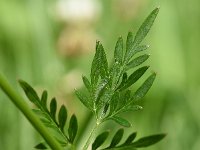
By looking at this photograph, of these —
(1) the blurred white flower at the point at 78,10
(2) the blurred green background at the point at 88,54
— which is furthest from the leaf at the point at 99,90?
(1) the blurred white flower at the point at 78,10

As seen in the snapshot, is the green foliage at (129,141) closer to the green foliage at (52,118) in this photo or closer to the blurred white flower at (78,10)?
the green foliage at (52,118)

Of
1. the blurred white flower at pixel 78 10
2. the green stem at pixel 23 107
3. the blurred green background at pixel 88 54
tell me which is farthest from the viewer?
the blurred white flower at pixel 78 10

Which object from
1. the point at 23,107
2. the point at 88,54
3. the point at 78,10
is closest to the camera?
the point at 23,107

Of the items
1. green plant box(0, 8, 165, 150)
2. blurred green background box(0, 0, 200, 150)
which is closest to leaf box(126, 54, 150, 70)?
green plant box(0, 8, 165, 150)

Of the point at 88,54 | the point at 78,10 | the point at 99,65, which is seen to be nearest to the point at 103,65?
the point at 99,65

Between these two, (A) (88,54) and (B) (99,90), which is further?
(A) (88,54)

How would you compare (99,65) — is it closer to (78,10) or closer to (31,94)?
(31,94)

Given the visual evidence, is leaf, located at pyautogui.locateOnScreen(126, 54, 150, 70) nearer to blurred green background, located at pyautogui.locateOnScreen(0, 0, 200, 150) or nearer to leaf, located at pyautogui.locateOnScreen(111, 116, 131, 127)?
leaf, located at pyautogui.locateOnScreen(111, 116, 131, 127)
